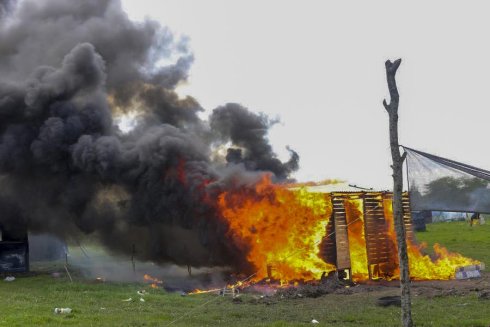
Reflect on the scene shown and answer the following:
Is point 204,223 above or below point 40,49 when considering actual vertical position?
below

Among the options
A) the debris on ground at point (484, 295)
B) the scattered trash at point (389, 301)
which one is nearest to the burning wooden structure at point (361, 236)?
the scattered trash at point (389, 301)

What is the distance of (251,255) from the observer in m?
26.0

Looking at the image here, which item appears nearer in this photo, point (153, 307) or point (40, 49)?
point (153, 307)

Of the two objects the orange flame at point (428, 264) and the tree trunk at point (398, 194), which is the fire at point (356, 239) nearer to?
the orange flame at point (428, 264)

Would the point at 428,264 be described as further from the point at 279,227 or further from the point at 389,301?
the point at 389,301

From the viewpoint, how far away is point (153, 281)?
26562 millimetres

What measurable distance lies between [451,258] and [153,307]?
16487 millimetres

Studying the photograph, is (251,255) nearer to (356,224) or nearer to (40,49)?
(356,224)

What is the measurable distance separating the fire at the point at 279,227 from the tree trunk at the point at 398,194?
1422cm

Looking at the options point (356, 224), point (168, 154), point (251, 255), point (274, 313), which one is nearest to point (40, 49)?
point (168, 154)

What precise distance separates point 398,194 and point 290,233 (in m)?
14.9

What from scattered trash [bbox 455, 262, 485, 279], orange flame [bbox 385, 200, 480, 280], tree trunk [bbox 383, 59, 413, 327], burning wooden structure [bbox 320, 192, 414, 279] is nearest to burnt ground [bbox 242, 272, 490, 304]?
scattered trash [bbox 455, 262, 485, 279]

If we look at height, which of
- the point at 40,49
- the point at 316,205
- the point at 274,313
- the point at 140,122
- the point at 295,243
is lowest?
the point at 274,313

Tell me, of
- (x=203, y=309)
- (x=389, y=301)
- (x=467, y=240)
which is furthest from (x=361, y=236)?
(x=467, y=240)
